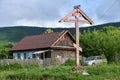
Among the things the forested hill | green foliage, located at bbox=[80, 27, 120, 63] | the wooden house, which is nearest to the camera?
the wooden house

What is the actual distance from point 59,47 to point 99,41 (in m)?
9.97

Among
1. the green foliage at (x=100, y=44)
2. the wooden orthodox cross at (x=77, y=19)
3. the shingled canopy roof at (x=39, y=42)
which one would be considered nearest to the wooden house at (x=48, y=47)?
the shingled canopy roof at (x=39, y=42)

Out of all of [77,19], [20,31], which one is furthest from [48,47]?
A: [20,31]

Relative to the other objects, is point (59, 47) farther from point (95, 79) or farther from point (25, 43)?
point (95, 79)

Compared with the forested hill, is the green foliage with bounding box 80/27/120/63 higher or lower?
lower

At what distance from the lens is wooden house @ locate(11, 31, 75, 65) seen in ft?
236

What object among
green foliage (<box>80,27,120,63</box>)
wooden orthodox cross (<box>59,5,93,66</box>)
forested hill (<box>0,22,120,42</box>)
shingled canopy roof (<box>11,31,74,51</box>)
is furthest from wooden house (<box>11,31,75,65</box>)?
forested hill (<box>0,22,120,42</box>)

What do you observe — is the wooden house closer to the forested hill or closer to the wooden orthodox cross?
the wooden orthodox cross

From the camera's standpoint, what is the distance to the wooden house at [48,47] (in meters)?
71.9

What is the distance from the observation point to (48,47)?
71188mm

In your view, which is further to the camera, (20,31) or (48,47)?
→ (20,31)

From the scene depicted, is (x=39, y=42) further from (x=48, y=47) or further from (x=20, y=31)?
(x=20, y=31)

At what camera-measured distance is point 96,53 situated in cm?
7806

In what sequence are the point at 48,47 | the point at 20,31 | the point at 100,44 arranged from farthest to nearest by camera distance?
1. the point at 20,31
2. the point at 100,44
3. the point at 48,47
